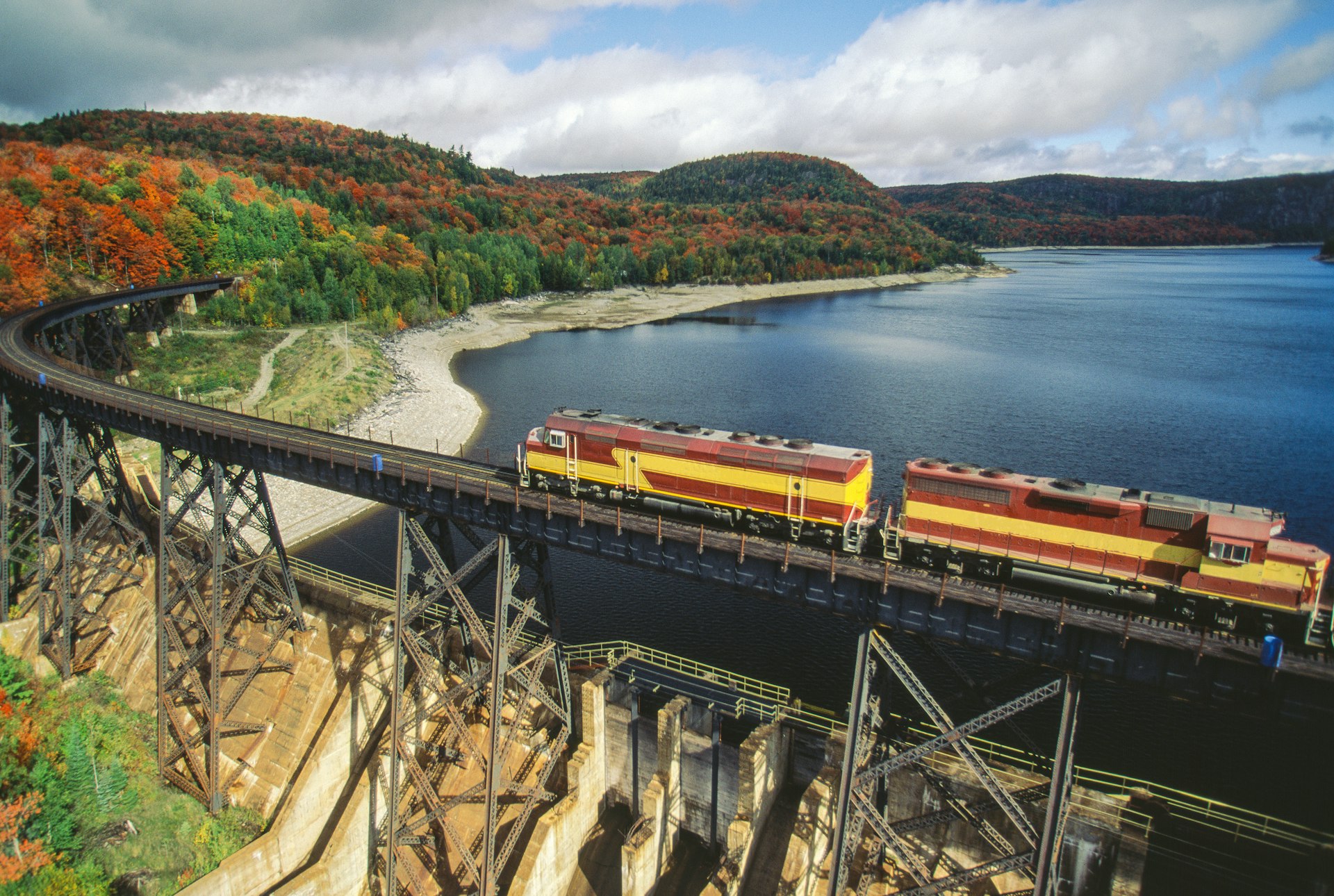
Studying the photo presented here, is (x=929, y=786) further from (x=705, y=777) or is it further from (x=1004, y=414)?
(x=1004, y=414)

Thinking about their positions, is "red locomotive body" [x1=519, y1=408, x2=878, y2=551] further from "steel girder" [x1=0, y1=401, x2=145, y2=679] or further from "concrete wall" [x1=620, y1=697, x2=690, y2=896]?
"steel girder" [x1=0, y1=401, x2=145, y2=679]

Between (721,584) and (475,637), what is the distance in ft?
36.8

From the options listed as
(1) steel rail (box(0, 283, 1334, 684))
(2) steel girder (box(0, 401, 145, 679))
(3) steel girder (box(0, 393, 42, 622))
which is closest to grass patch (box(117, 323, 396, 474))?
(3) steel girder (box(0, 393, 42, 622))

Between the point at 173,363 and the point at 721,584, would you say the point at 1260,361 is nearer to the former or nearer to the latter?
the point at 721,584

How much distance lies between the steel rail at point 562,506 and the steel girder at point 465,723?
2.34 m

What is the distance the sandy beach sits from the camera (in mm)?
55156

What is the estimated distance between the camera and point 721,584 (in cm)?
2264

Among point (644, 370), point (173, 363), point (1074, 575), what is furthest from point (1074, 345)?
point (173, 363)

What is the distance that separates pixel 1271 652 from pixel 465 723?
2498cm

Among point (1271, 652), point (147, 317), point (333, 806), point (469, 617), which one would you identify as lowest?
point (333, 806)

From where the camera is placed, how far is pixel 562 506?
966 inches

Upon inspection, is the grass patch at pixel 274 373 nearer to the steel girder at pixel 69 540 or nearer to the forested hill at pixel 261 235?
the forested hill at pixel 261 235

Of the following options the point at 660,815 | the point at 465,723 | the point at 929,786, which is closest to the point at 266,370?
the point at 465,723

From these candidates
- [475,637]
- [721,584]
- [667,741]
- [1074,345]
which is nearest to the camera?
[721,584]
